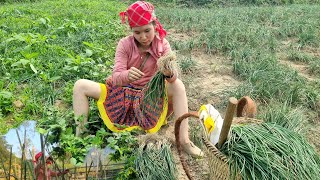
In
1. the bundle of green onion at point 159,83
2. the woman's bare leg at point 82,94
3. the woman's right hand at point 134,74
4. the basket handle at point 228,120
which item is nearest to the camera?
the basket handle at point 228,120

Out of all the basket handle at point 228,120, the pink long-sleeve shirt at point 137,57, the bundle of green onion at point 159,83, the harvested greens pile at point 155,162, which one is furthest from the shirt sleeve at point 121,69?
the basket handle at point 228,120

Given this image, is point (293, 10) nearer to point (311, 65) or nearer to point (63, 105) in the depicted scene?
point (311, 65)

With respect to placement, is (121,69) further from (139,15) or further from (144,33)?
(139,15)

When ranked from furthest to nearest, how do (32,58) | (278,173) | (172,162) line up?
1. (32,58)
2. (172,162)
3. (278,173)

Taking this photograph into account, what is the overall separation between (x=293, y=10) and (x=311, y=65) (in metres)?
3.81

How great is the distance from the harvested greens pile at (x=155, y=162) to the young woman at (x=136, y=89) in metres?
0.37

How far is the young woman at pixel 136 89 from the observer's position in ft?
9.65

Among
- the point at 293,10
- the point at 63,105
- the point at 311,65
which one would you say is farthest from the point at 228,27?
the point at 63,105

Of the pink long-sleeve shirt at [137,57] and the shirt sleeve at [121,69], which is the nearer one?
A: the shirt sleeve at [121,69]

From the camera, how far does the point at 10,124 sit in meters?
3.30

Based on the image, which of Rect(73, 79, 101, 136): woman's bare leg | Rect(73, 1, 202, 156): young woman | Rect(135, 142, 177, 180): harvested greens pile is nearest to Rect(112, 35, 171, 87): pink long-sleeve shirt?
Rect(73, 1, 202, 156): young woman

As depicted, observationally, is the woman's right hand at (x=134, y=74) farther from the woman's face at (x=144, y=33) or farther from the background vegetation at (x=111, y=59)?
the background vegetation at (x=111, y=59)

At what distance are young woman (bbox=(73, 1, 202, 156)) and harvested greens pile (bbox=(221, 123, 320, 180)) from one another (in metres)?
0.79

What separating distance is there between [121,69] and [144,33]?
0.32 metres
